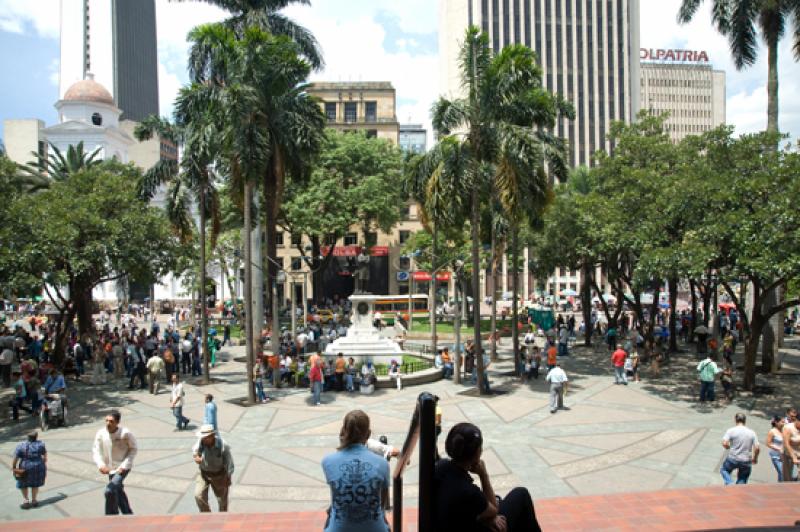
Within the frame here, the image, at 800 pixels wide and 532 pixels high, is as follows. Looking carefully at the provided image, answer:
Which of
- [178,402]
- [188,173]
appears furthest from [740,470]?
[188,173]

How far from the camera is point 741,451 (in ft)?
29.2

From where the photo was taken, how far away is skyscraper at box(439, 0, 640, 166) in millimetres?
74500

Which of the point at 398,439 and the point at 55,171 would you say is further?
the point at 55,171

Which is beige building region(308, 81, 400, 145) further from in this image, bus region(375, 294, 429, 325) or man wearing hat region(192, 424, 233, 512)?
man wearing hat region(192, 424, 233, 512)

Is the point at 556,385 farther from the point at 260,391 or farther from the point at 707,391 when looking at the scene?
the point at 260,391

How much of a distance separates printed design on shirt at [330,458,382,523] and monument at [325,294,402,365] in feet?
56.6

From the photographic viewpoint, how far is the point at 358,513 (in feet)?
12.6

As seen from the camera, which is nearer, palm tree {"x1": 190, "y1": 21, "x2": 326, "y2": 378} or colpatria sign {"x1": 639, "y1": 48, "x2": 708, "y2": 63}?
palm tree {"x1": 190, "y1": 21, "x2": 326, "y2": 378}

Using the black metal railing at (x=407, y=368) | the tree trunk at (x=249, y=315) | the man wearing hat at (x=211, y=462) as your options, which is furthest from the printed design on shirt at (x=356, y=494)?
the black metal railing at (x=407, y=368)

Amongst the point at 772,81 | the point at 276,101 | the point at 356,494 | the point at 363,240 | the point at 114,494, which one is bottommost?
the point at 114,494

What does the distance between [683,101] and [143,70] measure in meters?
125

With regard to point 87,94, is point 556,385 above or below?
below

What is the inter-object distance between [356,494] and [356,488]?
0.04m

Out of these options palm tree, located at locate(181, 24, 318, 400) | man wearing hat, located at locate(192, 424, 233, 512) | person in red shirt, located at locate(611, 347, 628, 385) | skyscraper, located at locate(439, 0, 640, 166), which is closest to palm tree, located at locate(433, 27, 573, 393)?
palm tree, located at locate(181, 24, 318, 400)
